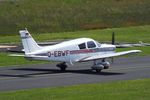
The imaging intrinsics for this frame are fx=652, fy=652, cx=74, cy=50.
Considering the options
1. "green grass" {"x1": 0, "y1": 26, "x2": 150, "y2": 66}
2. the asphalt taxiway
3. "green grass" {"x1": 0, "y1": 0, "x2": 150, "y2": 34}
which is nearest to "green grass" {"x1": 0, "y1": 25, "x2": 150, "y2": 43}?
"green grass" {"x1": 0, "y1": 26, "x2": 150, "y2": 66}

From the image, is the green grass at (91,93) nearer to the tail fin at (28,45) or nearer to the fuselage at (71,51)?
the fuselage at (71,51)

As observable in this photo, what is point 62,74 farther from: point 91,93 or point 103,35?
point 103,35

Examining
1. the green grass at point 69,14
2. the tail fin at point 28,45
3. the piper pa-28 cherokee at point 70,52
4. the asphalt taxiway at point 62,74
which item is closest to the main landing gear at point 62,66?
the piper pa-28 cherokee at point 70,52

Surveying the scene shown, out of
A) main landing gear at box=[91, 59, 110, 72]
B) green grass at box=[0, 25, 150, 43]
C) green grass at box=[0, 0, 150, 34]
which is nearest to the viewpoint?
main landing gear at box=[91, 59, 110, 72]

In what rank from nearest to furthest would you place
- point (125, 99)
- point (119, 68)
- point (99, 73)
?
point (125, 99)
point (99, 73)
point (119, 68)

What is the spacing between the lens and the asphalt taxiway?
103ft

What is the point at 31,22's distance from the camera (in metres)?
76.2

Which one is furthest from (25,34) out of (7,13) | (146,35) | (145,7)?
(145,7)

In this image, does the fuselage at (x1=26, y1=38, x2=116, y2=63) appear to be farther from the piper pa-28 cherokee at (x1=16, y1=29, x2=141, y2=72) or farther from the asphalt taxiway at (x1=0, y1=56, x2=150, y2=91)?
the asphalt taxiway at (x1=0, y1=56, x2=150, y2=91)

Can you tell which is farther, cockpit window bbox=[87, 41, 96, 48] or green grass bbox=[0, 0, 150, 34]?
green grass bbox=[0, 0, 150, 34]

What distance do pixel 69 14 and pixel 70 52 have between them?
43798 millimetres

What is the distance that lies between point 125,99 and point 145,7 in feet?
201

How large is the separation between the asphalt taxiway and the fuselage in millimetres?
875

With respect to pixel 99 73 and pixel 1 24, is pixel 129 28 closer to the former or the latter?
pixel 1 24
